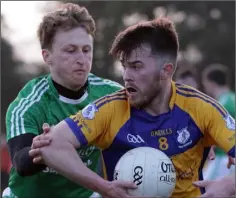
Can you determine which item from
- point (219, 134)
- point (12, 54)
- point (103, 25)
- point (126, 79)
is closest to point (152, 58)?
point (126, 79)

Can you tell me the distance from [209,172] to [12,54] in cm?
1327

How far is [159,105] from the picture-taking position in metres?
6.26

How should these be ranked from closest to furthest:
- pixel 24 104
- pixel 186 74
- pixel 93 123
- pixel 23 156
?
pixel 93 123 < pixel 23 156 < pixel 24 104 < pixel 186 74

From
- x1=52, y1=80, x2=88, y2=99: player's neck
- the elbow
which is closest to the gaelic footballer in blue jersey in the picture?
the elbow

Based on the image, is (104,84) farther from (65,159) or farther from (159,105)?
(65,159)

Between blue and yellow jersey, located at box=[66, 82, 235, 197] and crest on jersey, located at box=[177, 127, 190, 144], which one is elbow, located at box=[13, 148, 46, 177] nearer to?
blue and yellow jersey, located at box=[66, 82, 235, 197]

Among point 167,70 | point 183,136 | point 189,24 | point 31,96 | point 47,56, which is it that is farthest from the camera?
point 189,24

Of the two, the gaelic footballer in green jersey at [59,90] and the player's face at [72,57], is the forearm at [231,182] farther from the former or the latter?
the player's face at [72,57]

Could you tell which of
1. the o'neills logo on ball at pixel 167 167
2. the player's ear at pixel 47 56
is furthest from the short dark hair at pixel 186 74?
the o'neills logo on ball at pixel 167 167

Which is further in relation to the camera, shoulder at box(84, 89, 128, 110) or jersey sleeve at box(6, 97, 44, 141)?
jersey sleeve at box(6, 97, 44, 141)

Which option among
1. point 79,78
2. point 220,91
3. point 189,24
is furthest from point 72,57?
point 189,24

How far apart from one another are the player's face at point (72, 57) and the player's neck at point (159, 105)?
101 cm

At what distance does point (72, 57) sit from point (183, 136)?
4.62 feet

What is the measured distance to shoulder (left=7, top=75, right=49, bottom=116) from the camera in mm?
6977
